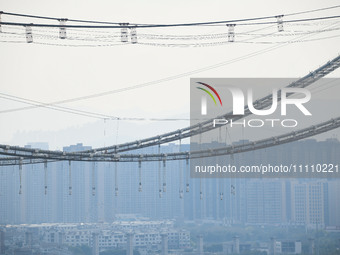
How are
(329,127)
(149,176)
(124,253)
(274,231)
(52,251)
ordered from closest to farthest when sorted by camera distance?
(329,127) → (52,251) → (124,253) → (274,231) → (149,176)

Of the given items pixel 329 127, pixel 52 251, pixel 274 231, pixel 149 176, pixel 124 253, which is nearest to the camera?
pixel 329 127

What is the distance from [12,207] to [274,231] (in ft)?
95.6

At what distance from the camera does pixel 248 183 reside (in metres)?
94.1

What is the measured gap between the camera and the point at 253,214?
305ft

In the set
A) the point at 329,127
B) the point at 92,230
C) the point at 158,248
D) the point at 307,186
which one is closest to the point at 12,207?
the point at 92,230

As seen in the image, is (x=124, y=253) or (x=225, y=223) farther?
(x=225, y=223)

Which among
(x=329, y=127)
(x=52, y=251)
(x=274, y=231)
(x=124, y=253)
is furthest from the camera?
(x=274, y=231)

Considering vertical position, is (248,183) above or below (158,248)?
above

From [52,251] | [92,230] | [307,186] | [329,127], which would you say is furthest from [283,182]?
[329,127]

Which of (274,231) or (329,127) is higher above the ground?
(329,127)

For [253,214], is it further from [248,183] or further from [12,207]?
[12,207]

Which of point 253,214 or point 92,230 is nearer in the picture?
point 92,230

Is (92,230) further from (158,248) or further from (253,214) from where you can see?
(253,214)

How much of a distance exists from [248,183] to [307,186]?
7486 mm
